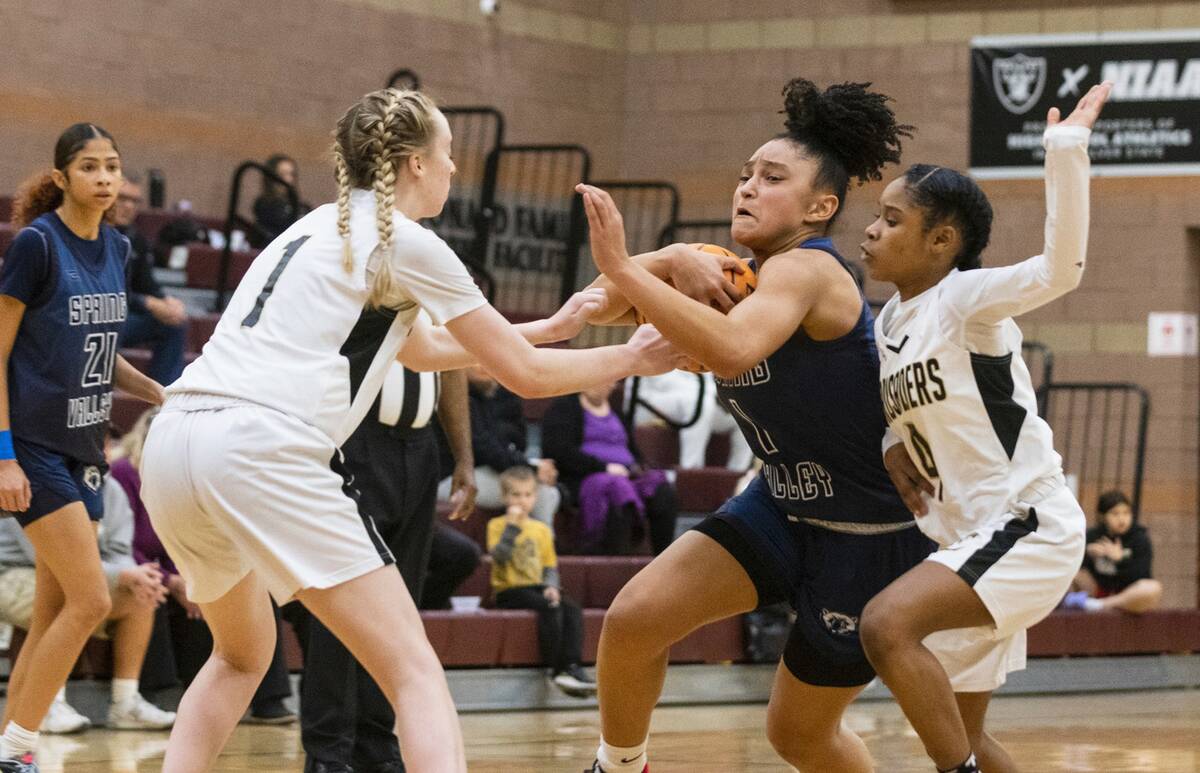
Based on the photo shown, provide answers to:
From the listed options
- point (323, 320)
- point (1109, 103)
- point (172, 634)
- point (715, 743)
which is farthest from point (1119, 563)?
point (323, 320)

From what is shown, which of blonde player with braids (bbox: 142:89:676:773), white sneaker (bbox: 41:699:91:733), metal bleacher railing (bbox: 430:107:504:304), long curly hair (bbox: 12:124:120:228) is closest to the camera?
blonde player with braids (bbox: 142:89:676:773)

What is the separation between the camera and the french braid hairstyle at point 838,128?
4.05 meters

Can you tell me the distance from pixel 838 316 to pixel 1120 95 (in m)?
9.29

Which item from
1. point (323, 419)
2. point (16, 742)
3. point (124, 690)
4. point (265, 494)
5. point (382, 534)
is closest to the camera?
point (265, 494)

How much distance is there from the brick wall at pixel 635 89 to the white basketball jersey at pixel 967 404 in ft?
26.0

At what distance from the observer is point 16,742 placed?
4.88 m

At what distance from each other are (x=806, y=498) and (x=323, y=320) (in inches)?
51.0

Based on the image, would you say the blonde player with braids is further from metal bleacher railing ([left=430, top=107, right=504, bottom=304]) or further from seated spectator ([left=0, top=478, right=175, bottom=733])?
metal bleacher railing ([left=430, top=107, right=504, bottom=304])

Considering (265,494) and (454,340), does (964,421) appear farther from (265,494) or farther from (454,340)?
(265,494)

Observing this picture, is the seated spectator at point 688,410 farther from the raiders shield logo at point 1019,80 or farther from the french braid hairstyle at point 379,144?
the french braid hairstyle at point 379,144

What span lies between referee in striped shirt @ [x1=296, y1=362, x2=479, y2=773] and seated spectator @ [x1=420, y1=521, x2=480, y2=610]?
6.38ft

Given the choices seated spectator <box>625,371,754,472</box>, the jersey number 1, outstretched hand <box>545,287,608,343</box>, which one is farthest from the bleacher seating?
the jersey number 1

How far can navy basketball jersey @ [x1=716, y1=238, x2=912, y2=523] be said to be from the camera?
401 centimetres

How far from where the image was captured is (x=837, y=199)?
411 cm
